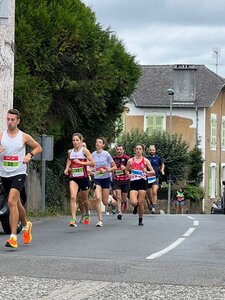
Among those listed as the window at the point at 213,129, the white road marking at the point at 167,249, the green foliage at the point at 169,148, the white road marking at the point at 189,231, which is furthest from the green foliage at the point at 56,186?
the window at the point at 213,129

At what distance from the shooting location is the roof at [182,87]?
62688 mm

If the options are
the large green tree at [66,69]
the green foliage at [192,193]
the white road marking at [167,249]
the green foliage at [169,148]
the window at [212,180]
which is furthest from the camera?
the window at [212,180]

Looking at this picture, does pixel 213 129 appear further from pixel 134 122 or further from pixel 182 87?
pixel 134 122

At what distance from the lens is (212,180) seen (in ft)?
211

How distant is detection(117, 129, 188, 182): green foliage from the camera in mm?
56875

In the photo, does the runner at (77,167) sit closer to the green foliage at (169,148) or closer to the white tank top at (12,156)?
the white tank top at (12,156)

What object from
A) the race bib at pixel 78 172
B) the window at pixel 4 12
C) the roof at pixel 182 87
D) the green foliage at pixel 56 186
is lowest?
the green foliage at pixel 56 186

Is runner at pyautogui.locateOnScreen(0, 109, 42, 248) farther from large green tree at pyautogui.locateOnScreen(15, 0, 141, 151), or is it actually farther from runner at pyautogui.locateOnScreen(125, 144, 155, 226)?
large green tree at pyautogui.locateOnScreen(15, 0, 141, 151)

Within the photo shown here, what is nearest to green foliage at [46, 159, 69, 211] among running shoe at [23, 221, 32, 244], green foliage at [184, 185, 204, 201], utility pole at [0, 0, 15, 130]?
utility pole at [0, 0, 15, 130]

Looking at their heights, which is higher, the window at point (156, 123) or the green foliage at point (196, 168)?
the window at point (156, 123)

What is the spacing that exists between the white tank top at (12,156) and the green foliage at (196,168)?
154 feet

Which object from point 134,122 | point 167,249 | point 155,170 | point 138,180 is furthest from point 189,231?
point 134,122

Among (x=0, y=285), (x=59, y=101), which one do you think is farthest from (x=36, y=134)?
(x=0, y=285)

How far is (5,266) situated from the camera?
37.3ft
